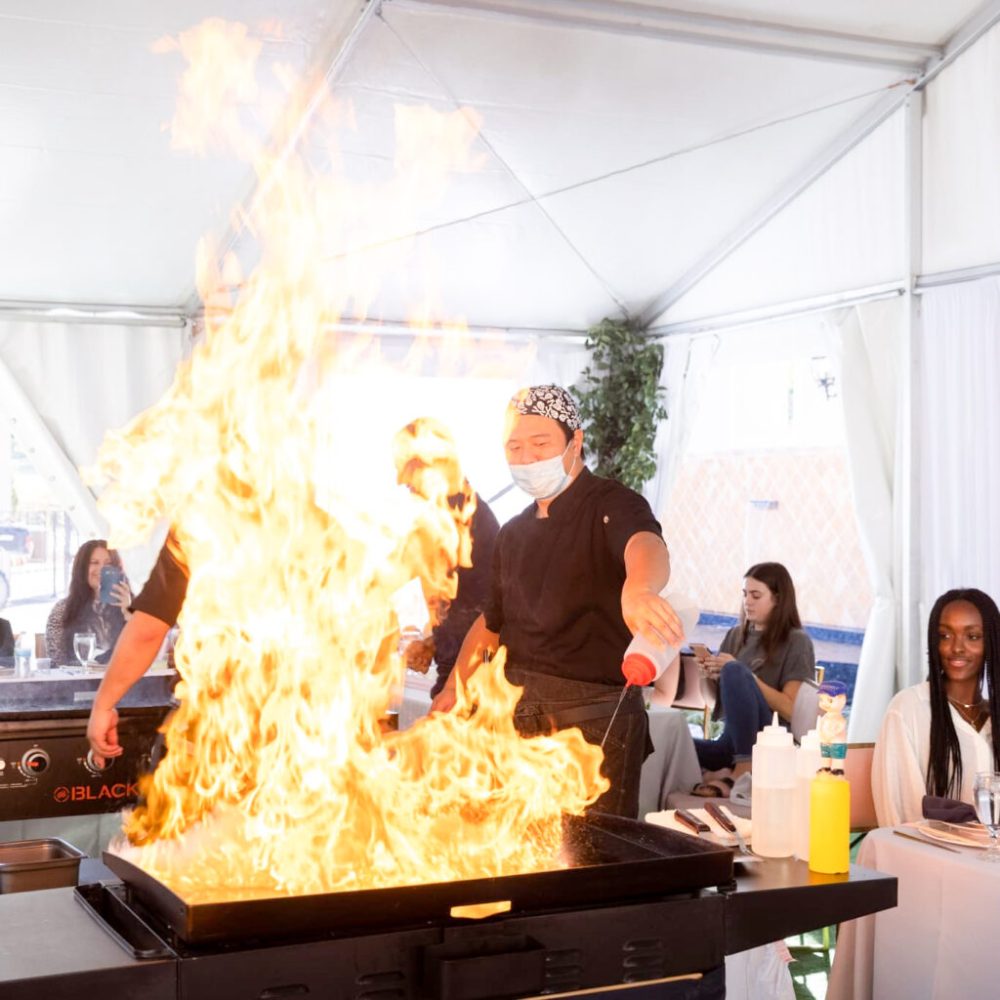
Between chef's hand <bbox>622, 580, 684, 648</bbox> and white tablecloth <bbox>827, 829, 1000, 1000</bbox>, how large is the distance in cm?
115

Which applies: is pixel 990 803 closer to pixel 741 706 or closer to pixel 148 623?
pixel 148 623

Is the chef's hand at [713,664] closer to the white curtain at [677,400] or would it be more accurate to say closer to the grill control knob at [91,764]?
the white curtain at [677,400]

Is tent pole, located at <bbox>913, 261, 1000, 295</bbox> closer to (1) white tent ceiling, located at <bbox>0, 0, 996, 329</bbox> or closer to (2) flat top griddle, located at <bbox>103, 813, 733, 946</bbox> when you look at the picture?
(1) white tent ceiling, located at <bbox>0, 0, 996, 329</bbox>

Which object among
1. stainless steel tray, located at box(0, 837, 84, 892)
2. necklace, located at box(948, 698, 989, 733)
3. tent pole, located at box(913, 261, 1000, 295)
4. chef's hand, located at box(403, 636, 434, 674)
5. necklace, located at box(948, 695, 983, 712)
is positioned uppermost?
tent pole, located at box(913, 261, 1000, 295)

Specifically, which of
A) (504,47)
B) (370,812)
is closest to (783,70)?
(504,47)

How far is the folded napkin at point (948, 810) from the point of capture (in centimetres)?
308

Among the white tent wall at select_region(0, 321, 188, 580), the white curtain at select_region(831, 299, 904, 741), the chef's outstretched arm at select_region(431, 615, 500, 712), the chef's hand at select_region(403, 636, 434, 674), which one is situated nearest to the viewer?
the chef's outstretched arm at select_region(431, 615, 500, 712)

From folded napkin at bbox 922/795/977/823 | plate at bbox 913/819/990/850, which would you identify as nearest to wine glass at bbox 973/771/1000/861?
plate at bbox 913/819/990/850

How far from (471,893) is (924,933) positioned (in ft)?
5.56

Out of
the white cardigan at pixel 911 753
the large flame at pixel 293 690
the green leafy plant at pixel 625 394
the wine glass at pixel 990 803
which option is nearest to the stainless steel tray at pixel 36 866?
the large flame at pixel 293 690

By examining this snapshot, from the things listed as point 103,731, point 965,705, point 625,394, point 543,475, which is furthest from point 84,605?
point 965,705

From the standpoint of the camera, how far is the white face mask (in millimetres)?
2836

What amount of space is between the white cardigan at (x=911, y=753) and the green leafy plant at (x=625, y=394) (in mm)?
4324

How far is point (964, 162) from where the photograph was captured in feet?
18.1
